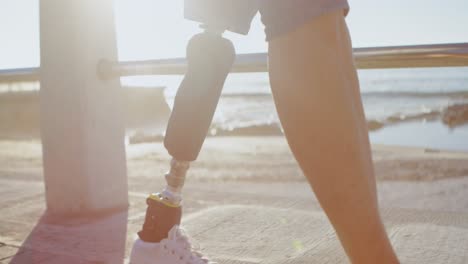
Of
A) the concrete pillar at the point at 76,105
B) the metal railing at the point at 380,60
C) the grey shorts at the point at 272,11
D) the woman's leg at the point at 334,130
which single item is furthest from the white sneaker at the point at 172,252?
the concrete pillar at the point at 76,105

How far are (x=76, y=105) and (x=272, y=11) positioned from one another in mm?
1451

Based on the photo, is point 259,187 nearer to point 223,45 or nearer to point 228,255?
point 228,255

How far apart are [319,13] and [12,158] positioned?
172 inches

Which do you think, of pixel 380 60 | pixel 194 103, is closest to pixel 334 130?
pixel 194 103

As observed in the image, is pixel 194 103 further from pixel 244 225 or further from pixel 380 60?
pixel 244 225

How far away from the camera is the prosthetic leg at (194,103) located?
1.27m

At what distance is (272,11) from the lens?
1.04 meters

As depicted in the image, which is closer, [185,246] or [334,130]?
[334,130]

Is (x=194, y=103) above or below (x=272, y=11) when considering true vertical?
below

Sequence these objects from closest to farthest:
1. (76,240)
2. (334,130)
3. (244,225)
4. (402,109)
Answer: (334,130)
(76,240)
(244,225)
(402,109)

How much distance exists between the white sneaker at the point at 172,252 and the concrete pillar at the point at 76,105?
41.3 inches

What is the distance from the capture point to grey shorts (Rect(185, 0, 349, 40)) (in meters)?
1.02

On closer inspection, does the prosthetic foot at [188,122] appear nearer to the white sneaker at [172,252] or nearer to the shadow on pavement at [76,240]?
the white sneaker at [172,252]

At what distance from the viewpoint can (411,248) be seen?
1846 millimetres
